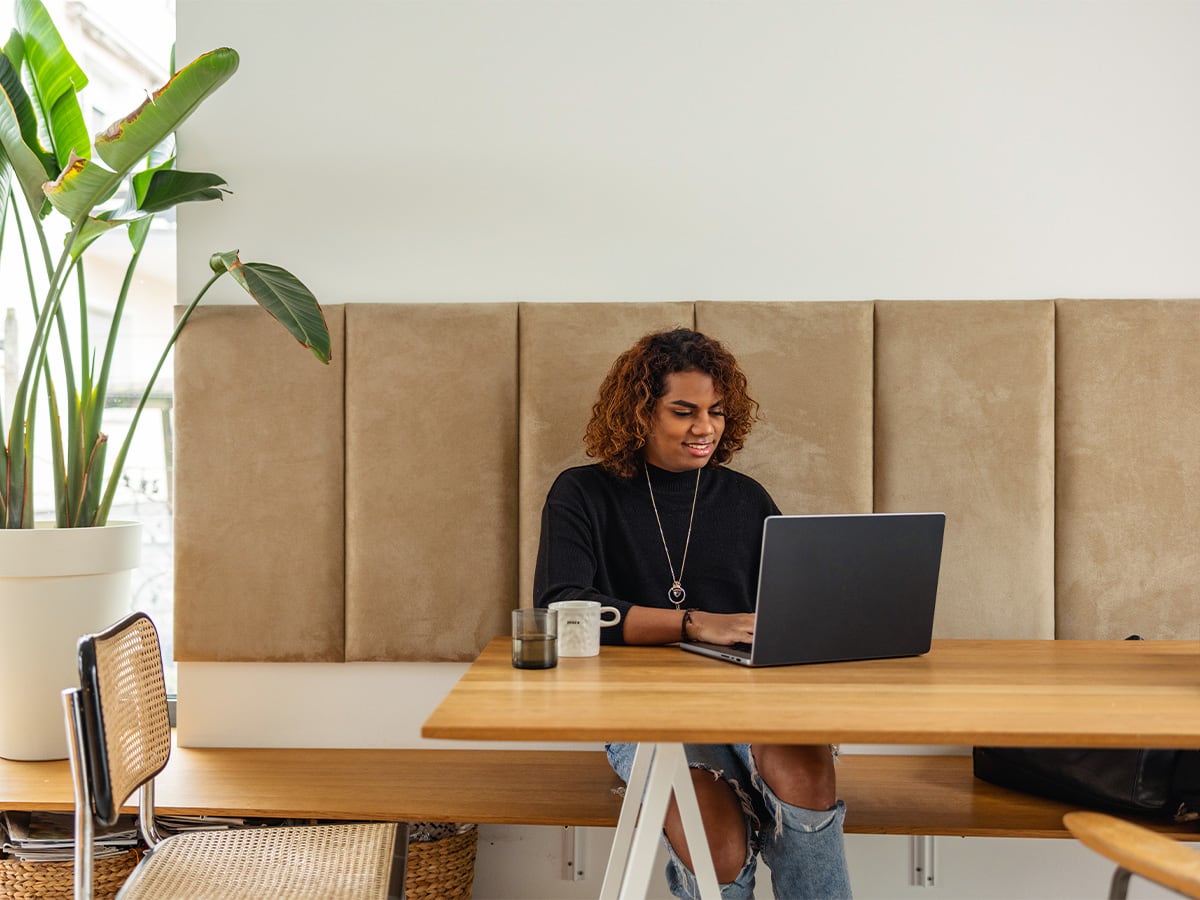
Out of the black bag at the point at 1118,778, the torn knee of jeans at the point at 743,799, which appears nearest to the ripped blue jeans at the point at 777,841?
the torn knee of jeans at the point at 743,799

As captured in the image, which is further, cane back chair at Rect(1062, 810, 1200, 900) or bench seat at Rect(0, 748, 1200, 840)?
bench seat at Rect(0, 748, 1200, 840)

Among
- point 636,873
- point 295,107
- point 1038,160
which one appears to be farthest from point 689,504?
point 295,107

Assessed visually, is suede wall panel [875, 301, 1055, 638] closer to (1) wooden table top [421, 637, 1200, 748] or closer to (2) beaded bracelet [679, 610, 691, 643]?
(1) wooden table top [421, 637, 1200, 748]

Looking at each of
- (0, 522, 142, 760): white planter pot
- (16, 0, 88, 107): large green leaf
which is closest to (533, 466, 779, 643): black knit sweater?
(0, 522, 142, 760): white planter pot

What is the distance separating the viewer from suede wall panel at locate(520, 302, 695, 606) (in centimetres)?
253

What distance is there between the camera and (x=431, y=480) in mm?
2553

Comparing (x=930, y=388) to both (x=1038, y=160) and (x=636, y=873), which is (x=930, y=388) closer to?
(x=1038, y=160)

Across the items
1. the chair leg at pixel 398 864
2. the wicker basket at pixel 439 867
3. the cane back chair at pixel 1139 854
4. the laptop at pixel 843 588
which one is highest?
the laptop at pixel 843 588

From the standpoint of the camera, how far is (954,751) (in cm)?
251

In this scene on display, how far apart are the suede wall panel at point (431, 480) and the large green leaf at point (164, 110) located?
0.71 meters

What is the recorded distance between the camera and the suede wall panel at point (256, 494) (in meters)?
2.57

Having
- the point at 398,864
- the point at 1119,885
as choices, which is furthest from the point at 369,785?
the point at 1119,885

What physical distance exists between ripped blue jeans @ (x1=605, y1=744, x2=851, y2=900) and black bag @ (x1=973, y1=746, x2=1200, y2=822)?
362 mm

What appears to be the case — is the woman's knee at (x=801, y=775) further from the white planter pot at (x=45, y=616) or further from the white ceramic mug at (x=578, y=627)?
the white planter pot at (x=45, y=616)
